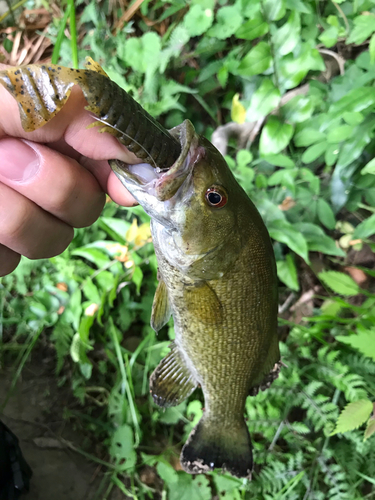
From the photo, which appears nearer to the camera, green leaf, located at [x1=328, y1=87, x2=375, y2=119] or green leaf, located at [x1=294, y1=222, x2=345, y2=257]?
green leaf, located at [x1=328, y1=87, x2=375, y2=119]

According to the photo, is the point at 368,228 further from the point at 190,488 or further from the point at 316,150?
the point at 190,488

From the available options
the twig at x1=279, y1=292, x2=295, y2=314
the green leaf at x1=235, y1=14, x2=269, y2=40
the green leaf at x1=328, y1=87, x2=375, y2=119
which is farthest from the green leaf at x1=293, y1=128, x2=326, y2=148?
the twig at x1=279, y1=292, x2=295, y2=314

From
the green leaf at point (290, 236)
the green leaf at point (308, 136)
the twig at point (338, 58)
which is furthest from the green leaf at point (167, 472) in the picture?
the twig at point (338, 58)

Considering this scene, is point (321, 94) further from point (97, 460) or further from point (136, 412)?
point (97, 460)

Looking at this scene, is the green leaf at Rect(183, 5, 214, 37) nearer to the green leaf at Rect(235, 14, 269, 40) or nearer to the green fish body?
the green leaf at Rect(235, 14, 269, 40)

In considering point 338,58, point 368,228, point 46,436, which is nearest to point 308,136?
point 368,228
